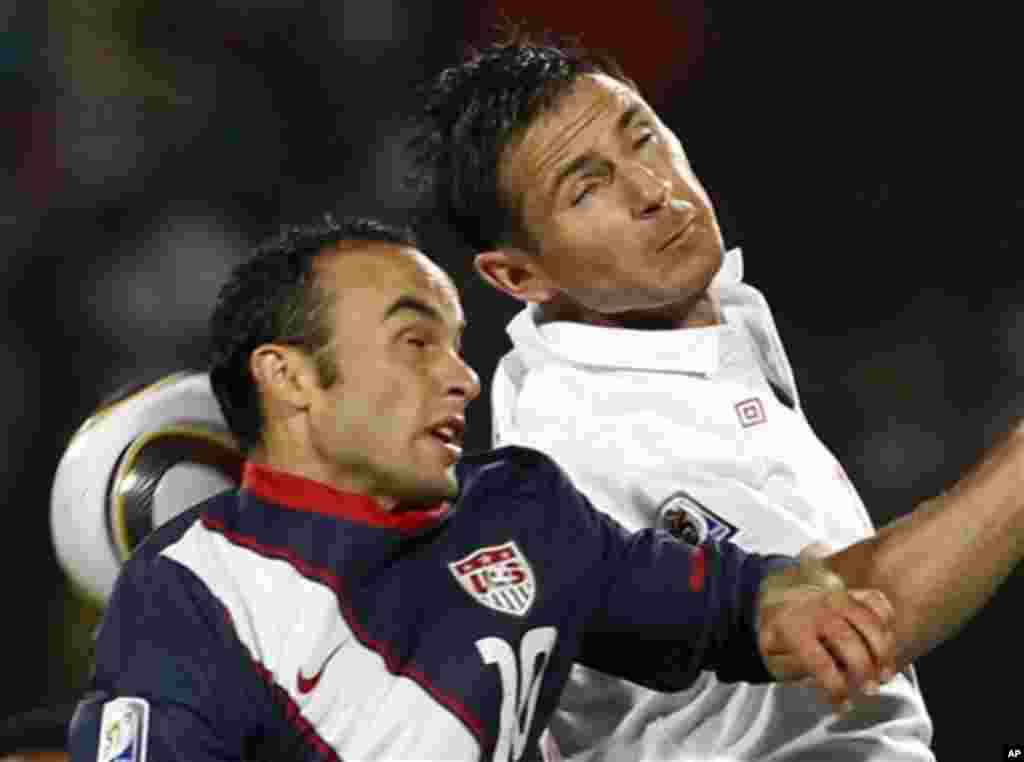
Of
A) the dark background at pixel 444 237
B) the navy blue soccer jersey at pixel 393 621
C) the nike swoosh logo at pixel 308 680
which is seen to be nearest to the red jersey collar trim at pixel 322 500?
the navy blue soccer jersey at pixel 393 621

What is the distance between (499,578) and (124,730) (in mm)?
261

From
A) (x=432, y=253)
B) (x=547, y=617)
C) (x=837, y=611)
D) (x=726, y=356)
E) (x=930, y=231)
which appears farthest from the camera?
(x=930, y=231)

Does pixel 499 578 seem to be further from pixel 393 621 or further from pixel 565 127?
pixel 565 127

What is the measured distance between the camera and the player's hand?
111 centimetres

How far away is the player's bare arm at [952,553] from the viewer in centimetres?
120

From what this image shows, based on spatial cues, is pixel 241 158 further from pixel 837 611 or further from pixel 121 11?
pixel 837 611

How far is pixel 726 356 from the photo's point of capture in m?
1.50

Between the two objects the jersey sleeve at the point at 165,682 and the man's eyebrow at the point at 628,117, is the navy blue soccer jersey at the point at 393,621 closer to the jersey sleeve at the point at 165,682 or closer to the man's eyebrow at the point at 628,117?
the jersey sleeve at the point at 165,682

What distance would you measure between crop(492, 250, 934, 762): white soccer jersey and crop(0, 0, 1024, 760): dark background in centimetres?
98

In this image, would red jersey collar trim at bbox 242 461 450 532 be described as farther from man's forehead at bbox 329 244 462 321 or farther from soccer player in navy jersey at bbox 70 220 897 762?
man's forehead at bbox 329 244 462 321

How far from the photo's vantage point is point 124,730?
113 centimetres

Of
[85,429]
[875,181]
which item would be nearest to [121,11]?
[875,181]

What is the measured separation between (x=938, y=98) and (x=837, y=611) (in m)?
1.82

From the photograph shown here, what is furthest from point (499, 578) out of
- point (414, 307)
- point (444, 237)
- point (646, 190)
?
point (444, 237)
